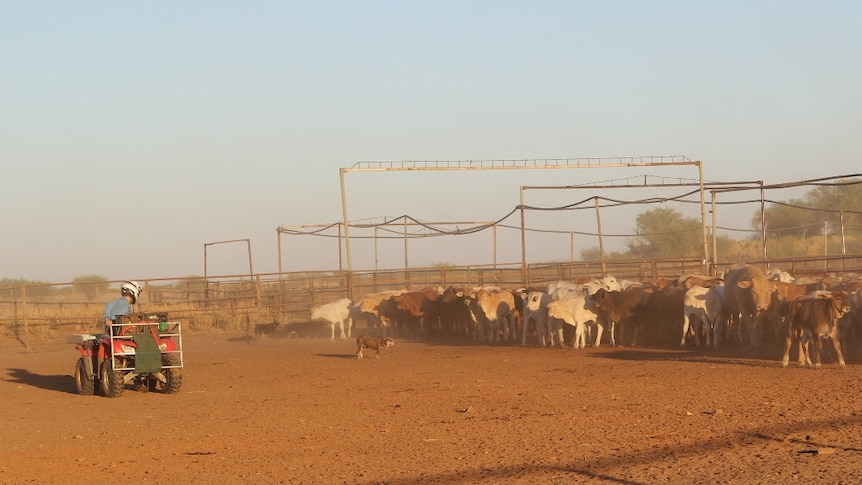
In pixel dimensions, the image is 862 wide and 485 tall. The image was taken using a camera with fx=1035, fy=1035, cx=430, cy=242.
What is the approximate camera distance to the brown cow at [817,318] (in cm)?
1639

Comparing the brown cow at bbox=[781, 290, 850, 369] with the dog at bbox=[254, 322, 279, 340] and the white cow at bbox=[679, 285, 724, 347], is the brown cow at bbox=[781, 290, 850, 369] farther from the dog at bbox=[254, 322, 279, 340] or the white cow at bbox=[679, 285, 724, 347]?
the dog at bbox=[254, 322, 279, 340]

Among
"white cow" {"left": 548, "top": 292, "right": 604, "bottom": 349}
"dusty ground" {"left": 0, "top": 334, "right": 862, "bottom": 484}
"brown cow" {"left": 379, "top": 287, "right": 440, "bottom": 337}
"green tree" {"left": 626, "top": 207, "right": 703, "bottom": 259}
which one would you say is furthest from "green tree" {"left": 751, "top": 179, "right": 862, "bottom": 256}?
"dusty ground" {"left": 0, "top": 334, "right": 862, "bottom": 484}

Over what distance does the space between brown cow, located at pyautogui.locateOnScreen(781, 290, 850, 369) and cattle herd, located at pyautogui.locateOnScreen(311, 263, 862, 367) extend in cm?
2

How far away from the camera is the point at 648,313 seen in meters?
24.0

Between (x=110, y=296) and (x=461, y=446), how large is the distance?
52847mm

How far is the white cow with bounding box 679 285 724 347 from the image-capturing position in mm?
21875

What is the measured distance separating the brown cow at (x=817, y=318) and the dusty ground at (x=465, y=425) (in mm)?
472

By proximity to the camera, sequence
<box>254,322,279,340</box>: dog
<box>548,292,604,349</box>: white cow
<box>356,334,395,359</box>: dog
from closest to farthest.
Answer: <box>356,334,395,359</box>: dog → <box>548,292,604,349</box>: white cow → <box>254,322,279,340</box>: dog

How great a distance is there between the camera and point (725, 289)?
2228 centimetres

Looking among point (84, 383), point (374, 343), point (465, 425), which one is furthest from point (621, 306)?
point (465, 425)

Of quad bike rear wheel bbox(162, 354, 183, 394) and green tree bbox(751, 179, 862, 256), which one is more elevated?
green tree bbox(751, 179, 862, 256)

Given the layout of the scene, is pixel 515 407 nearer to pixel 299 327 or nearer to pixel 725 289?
pixel 725 289

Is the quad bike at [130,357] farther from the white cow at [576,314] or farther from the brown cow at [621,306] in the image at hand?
the brown cow at [621,306]

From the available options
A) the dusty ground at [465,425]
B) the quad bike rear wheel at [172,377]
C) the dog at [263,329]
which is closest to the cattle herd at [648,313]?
the dusty ground at [465,425]
